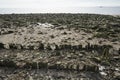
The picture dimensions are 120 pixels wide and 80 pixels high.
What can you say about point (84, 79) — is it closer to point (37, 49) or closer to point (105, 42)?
point (37, 49)

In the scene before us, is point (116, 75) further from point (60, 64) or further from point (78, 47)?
point (78, 47)

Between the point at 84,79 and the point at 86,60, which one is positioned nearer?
the point at 84,79

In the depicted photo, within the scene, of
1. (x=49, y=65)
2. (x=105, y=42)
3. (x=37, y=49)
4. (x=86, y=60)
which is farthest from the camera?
(x=105, y=42)

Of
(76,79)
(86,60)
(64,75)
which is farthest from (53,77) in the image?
(86,60)

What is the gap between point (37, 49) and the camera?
1239cm

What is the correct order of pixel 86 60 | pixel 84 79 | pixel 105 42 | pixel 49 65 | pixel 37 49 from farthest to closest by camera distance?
1. pixel 105 42
2. pixel 37 49
3. pixel 86 60
4. pixel 49 65
5. pixel 84 79

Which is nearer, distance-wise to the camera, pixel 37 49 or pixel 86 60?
pixel 86 60

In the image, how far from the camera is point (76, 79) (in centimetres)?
805

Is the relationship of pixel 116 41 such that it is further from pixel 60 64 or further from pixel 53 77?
pixel 53 77

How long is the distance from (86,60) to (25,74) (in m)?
3.64

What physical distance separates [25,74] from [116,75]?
446 cm

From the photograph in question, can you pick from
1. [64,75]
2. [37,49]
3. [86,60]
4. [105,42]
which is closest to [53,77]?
[64,75]

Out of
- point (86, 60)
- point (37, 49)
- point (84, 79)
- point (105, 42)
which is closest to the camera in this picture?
point (84, 79)

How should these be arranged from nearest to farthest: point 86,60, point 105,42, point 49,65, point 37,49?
point 49,65 < point 86,60 < point 37,49 < point 105,42
